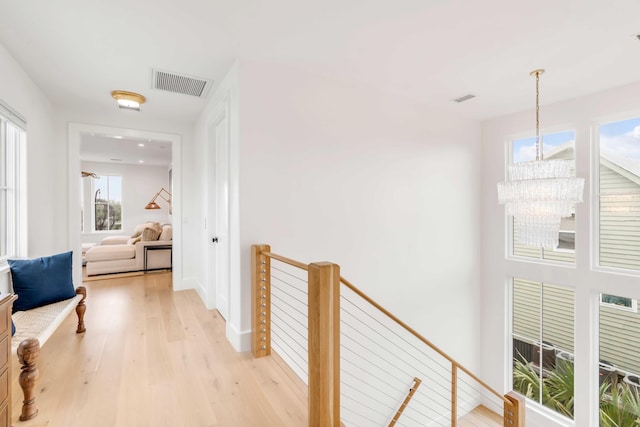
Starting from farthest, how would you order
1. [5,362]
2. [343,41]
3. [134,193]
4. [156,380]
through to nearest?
[134,193] < [343,41] < [156,380] < [5,362]

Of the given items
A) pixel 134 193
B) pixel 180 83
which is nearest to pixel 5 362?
pixel 180 83

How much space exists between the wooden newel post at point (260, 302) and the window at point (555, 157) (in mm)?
2860

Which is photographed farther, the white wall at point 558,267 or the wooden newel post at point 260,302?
the white wall at point 558,267

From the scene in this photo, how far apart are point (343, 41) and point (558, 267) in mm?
3731

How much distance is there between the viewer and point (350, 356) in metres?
3.24

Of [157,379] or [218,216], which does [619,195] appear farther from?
[157,379]

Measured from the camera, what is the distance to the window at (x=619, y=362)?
11.1 ft

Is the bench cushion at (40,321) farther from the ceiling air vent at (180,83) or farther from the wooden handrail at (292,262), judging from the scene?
the ceiling air vent at (180,83)

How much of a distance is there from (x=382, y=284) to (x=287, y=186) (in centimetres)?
159

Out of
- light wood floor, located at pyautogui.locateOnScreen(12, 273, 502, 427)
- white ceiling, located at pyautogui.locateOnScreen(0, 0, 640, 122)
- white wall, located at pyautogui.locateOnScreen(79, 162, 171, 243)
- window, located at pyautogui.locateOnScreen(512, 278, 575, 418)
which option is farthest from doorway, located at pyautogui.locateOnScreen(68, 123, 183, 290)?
window, located at pyautogui.locateOnScreen(512, 278, 575, 418)

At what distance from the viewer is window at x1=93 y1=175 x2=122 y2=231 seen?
27.4 feet

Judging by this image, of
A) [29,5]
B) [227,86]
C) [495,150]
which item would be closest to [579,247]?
[495,150]

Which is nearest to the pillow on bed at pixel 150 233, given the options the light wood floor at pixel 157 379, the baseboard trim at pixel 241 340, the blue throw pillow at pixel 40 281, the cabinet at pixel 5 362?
the light wood floor at pixel 157 379

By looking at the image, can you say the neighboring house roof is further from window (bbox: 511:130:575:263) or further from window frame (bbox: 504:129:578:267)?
window frame (bbox: 504:129:578:267)
